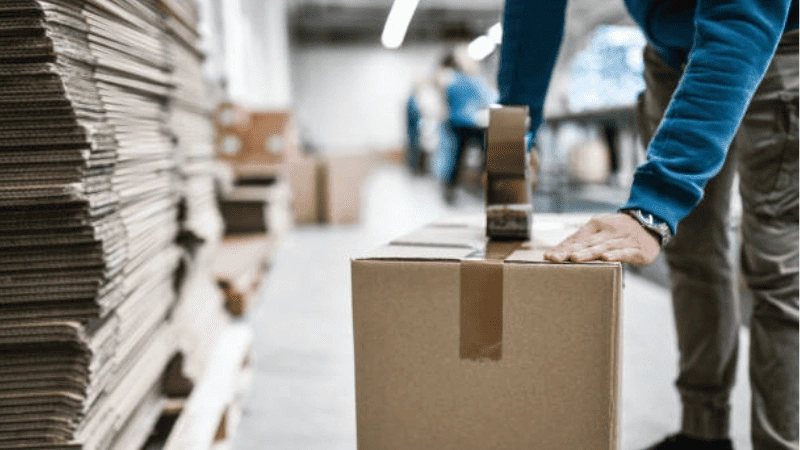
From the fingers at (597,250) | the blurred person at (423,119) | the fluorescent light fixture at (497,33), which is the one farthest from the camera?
the blurred person at (423,119)

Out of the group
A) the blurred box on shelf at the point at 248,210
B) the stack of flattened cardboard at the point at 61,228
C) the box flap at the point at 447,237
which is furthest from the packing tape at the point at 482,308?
the blurred box on shelf at the point at 248,210

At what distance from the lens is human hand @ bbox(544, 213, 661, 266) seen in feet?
2.61

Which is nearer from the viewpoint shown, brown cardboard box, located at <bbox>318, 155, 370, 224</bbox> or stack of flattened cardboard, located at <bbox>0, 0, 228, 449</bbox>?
stack of flattened cardboard, located at <bbox>0, 0, 228, 449</bbox>

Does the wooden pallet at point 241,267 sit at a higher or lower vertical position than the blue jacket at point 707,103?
lower

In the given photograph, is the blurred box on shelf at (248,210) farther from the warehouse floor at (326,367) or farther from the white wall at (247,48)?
the white wall at (247,48)

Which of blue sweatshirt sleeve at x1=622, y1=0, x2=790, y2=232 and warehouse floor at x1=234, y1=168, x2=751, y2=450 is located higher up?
blue sweatshirt sleeve at x1=622, y1=0, x2=790, y2=232

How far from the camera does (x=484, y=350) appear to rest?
0.83 m

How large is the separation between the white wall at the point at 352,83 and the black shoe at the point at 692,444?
16201mm

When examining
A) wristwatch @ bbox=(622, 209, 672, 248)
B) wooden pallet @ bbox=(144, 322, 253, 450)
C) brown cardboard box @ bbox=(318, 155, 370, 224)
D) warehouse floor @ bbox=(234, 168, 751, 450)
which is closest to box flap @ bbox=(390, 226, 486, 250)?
wristwatch @ bbox=(622, 209, 672, 248)

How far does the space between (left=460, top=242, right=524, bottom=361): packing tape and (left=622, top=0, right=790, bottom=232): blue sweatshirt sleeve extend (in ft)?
0.74

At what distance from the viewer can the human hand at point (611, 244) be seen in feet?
2.61

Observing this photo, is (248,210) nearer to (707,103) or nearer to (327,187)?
(327,187)

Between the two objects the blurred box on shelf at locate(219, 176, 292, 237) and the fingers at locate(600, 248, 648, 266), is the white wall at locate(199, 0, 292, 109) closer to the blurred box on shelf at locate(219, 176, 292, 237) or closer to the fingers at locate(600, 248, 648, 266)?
the blurred box on shelf at locate(219, 176, 292, 237)

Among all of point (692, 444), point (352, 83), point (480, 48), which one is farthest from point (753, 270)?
point (352, 83)
